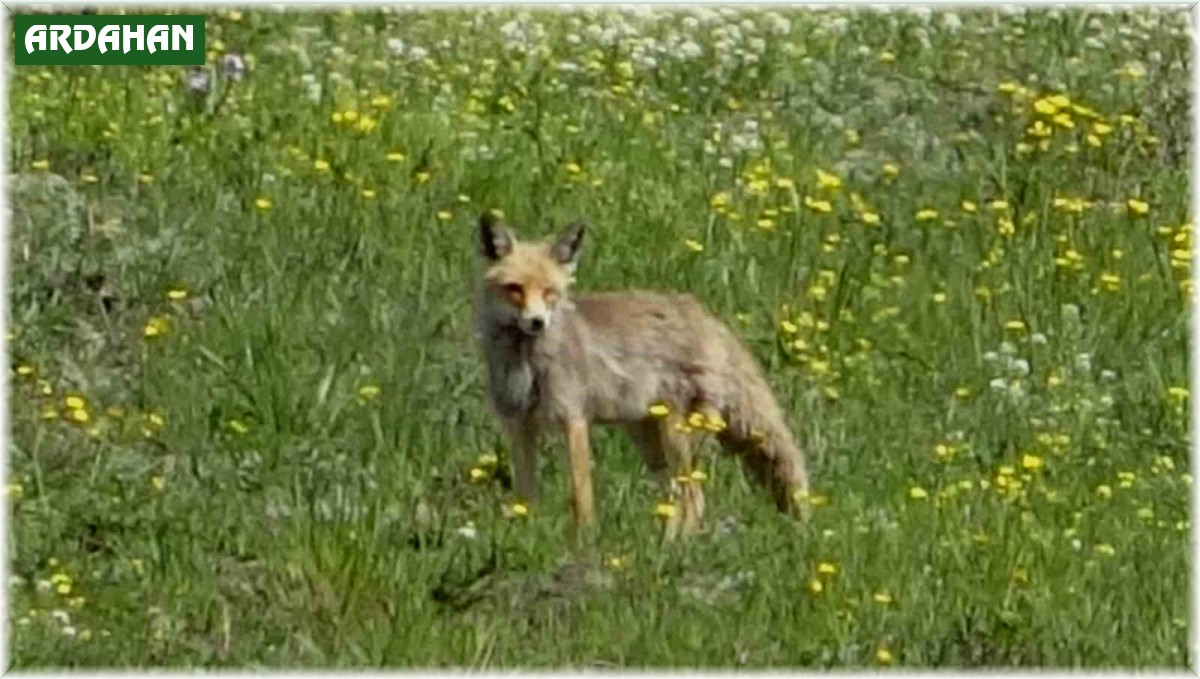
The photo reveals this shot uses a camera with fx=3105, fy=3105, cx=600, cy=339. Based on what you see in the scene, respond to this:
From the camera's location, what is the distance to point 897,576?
35.0ft

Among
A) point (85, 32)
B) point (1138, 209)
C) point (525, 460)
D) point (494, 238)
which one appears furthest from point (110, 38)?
point (1138, 209)

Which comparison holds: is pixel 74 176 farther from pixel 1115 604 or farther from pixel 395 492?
pixel 1115 604

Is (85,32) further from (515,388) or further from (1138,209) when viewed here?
(1138,209)

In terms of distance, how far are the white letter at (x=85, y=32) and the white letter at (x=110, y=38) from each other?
0.14 ft

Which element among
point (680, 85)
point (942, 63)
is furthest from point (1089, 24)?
point (680, 85)

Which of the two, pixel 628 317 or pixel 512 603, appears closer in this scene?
pixel 512 603

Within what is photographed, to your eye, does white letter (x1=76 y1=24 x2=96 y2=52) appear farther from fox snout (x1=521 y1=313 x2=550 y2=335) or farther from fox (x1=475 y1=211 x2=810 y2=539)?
fox snout (x1=521 y1=313 x2=550 y2=335)

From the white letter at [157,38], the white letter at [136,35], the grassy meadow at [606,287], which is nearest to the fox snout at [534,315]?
the grassy meadow at [606,287]

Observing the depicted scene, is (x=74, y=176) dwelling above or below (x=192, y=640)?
above

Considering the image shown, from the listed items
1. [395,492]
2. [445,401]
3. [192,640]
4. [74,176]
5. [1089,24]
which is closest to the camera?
[192,640]

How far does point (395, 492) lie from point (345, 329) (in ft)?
4.54

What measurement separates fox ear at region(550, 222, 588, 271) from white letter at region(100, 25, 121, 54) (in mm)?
3133

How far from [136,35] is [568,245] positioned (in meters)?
3.17

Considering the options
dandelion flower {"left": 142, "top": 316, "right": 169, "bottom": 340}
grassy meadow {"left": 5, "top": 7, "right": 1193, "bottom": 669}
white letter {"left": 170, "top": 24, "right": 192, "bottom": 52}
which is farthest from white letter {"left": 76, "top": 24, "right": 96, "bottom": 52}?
dandelion flower {"left": 142, "top": 316, "right": 169, "bottom": 340}
